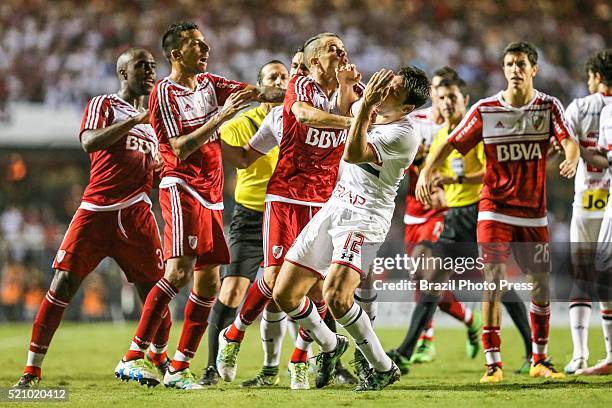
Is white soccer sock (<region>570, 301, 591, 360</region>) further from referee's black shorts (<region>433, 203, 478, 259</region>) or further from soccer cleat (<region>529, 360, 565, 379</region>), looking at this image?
referee's black shorts (<region>433, 203, 478, 259</region>)

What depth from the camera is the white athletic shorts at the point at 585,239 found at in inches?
343

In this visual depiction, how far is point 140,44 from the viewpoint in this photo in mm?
21094

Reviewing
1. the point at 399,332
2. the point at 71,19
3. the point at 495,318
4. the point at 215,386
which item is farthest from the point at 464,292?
the point at 71,19

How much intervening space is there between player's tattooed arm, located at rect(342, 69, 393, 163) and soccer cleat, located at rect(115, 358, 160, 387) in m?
2.27

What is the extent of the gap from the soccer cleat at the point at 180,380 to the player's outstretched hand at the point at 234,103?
205 centimetres

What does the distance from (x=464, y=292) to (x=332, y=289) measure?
3807mm

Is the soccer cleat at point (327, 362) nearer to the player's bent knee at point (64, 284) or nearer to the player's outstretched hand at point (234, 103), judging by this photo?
the player's outstretched hand at point (234, 103)

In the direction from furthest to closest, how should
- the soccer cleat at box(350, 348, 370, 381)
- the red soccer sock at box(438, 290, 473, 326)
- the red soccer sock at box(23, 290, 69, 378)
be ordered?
the red soccer sock at box(438, 290, 473, 326) < the red soccer sock at box(23, 290, 69, 378) < the soccer cleat at box(350, 348, 370, 381)

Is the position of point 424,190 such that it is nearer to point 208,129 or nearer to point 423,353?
point 208,129

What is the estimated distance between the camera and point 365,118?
6.26 m

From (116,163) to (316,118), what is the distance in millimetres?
2001

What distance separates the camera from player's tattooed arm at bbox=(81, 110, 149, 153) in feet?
24.1

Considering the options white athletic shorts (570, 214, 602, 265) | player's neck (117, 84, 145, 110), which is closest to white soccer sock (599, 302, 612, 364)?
white athletic shorts (570, 214, 602, 265)

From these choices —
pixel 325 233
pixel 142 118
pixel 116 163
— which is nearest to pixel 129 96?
pixel 116 163
